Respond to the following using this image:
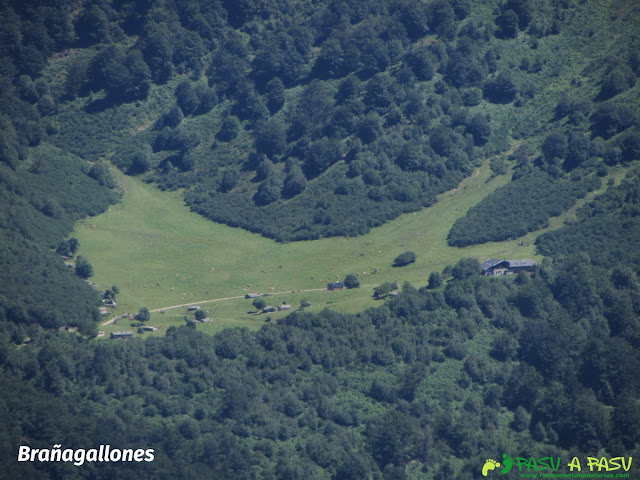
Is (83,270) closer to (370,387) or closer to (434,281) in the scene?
(370,387)

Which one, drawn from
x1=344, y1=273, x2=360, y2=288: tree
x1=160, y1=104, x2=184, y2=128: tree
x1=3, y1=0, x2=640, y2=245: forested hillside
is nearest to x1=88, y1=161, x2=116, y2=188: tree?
x1=3, y1=0, x2=640, y2=245: forested hillside

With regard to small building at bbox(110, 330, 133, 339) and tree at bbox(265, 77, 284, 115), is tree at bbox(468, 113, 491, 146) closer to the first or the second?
tree at bbox(265, 77, 284, 115)

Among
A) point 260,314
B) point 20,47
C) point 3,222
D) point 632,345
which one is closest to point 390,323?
point 260,314

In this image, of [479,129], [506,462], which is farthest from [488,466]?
[479,129]

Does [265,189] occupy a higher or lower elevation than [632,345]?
higher

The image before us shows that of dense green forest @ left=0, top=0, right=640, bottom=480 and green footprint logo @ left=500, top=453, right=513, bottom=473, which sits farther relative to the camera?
dense green forest @ left=0, top=0, right=640, bottom=480

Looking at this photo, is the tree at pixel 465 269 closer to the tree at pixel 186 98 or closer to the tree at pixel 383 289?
the tree at pixel 383 289

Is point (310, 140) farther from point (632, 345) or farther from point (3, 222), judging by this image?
point (632, 345)
